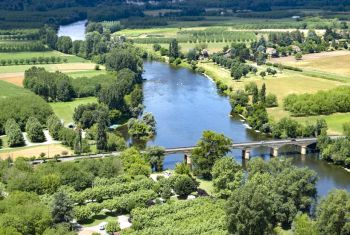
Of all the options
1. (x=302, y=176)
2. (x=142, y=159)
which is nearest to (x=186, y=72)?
(x=142, y=159)

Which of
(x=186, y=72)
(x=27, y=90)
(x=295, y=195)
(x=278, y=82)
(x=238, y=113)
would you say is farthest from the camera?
(x=186, y=72)

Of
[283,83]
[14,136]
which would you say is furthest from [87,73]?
[14,136]

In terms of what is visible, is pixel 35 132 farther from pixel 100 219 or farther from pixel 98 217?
pixel 100 219

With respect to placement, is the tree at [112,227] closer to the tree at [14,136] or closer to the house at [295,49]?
the tree at [14,136]

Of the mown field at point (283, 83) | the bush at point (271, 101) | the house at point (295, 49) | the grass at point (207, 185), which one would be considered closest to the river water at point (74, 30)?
the mown field at point (283, 83)

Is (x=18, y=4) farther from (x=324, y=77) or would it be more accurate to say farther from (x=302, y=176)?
(x=302, y=176)

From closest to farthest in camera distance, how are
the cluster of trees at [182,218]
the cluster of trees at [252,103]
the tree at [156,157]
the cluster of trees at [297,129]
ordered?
the cluster of trees at [182,218] → the tree at [156,157] → the cluster of trees at [297,129] → the cluster of trees at [252,103]

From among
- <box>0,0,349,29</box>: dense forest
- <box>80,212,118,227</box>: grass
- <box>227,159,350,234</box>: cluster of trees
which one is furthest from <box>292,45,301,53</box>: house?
<box>80,212,118,227</box>: grass
